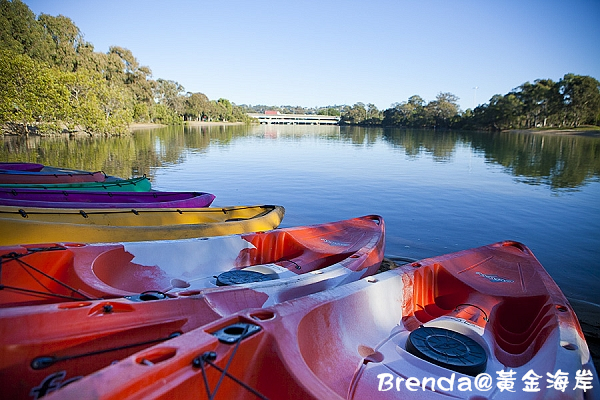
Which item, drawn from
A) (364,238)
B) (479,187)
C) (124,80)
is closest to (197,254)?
(364,238)

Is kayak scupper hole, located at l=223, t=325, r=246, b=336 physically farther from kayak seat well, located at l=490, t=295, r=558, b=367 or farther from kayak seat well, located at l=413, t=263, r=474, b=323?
kayak seat well, located at l=490, t=295, r=558, b=367

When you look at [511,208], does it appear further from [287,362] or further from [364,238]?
[287,362]

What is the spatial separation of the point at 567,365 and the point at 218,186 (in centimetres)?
1177

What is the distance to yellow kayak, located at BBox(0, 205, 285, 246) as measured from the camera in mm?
4301

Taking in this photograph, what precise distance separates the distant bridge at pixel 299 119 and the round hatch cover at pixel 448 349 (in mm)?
139801

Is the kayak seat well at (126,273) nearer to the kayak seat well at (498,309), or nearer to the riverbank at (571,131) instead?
the kayak seat well at (498,309)

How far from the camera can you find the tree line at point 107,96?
26.6m

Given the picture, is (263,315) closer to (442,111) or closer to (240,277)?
(240,277)

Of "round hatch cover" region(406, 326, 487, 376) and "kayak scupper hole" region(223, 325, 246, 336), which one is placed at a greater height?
"kayak scupper hole" region(223, 325, 246, 336)

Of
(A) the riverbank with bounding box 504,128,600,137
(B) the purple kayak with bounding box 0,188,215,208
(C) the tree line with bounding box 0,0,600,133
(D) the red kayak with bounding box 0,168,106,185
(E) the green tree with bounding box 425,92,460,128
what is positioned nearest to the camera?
(B) the purple kayak with bounding box 0,188,215,208

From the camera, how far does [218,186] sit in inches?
513

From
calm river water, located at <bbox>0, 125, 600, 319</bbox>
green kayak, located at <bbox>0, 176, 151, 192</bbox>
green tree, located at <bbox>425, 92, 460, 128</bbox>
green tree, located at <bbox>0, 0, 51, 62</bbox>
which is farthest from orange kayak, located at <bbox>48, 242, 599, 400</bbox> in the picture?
green tree, located at <bbox>425, 92, 460, 128</bbox>

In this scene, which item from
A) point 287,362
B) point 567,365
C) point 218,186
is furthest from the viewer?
point 218,186

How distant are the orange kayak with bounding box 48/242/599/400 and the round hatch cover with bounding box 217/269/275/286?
1228mm
